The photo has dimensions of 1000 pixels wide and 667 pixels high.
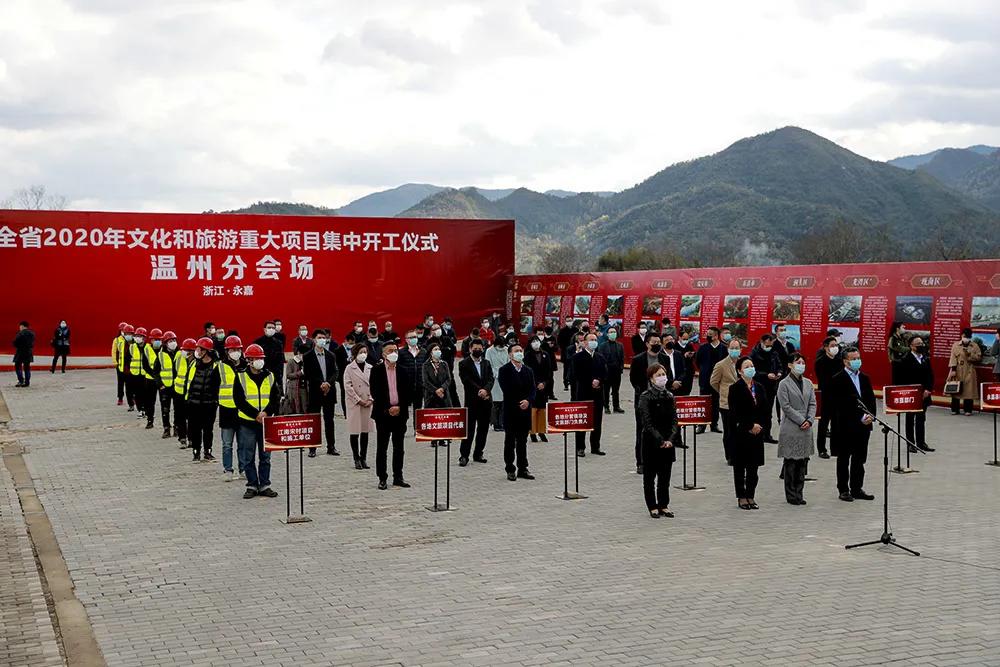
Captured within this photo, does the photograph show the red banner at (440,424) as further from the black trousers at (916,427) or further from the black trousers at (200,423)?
the black trousers at (916,427)

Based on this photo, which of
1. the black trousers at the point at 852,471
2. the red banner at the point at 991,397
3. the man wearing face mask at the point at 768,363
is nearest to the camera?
the black trousers at the point at 852,471

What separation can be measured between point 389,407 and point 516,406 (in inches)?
71.4

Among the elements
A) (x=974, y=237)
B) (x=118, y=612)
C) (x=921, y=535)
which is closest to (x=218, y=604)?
(x=118, y=612)

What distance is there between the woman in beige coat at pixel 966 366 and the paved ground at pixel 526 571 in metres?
6.06

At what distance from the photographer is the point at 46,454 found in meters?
17.4

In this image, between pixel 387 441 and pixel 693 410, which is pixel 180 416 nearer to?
pixel 387 441

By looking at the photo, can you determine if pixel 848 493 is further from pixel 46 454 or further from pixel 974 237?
pixel 974 237

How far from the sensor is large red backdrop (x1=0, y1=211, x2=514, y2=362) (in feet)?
112

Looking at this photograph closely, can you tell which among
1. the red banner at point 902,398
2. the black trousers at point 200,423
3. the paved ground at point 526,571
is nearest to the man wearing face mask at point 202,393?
the black trousers at point 200,423

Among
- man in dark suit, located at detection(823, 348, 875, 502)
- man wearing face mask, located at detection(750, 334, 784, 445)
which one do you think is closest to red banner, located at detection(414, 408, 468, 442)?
man in dark suit, located at detection(823, 348, 875, 502)

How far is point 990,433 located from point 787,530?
9228 millimetres

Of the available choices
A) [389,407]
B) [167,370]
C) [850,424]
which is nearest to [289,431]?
[389,407]

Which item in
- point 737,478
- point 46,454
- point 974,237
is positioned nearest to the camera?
point 737,478

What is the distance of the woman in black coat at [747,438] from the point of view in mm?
12305
